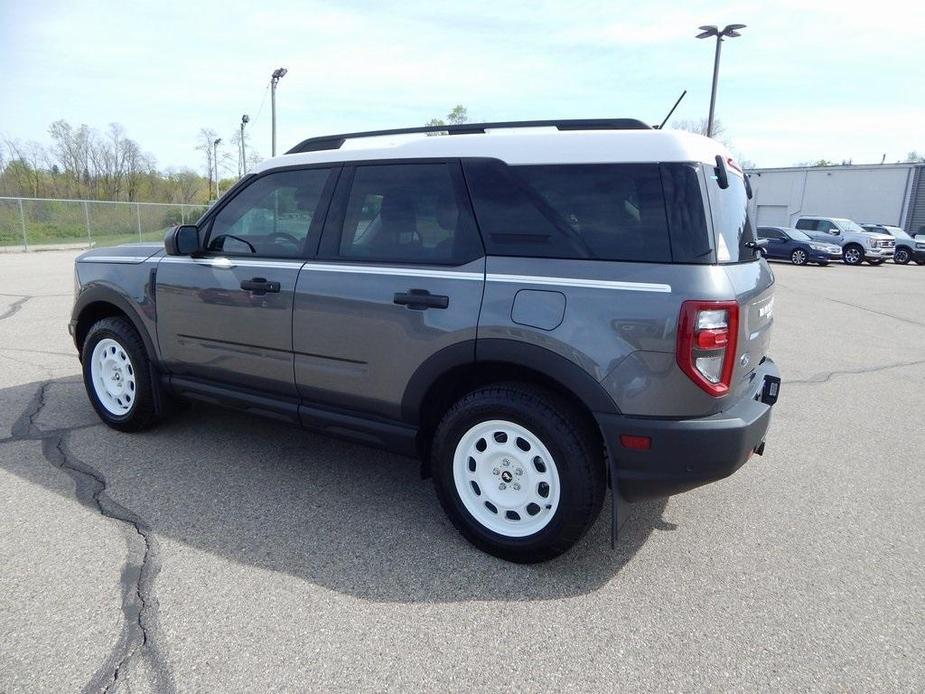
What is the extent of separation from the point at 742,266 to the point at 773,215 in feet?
149

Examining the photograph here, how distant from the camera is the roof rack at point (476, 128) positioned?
294 cm

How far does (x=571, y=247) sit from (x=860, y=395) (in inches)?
182

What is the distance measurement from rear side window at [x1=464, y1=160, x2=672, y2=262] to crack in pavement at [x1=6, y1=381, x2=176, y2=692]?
2077 millimetres

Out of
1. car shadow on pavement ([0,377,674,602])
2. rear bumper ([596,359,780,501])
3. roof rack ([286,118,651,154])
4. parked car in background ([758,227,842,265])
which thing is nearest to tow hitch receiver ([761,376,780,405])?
rear bumper ([596,359,780,501])

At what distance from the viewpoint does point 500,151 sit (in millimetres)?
2980

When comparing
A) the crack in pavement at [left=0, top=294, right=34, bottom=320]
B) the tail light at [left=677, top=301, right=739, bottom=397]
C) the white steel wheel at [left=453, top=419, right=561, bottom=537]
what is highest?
the tail light at [left=677, top=301, right=739, bottom=397]

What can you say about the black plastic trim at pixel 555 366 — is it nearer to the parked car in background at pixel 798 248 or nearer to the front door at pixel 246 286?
the front door at pixel 246 286

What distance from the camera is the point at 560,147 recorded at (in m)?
2.83

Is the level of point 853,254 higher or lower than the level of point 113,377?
higher

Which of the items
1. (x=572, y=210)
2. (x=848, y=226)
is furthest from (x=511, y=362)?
(x=848, y=226)

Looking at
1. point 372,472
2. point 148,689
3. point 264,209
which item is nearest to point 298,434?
point 372,472

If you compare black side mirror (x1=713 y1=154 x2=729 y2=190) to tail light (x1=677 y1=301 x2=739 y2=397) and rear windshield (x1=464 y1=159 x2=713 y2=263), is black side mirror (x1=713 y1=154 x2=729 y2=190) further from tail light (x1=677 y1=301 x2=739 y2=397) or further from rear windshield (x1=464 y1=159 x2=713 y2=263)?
tail light (x1=677 y1=301 x2=739 y2=397)

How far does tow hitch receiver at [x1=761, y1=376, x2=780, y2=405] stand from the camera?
3151 mm

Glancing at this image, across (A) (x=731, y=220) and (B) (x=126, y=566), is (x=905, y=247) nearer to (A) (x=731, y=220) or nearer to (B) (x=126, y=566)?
(A) (x=731, y=220)
